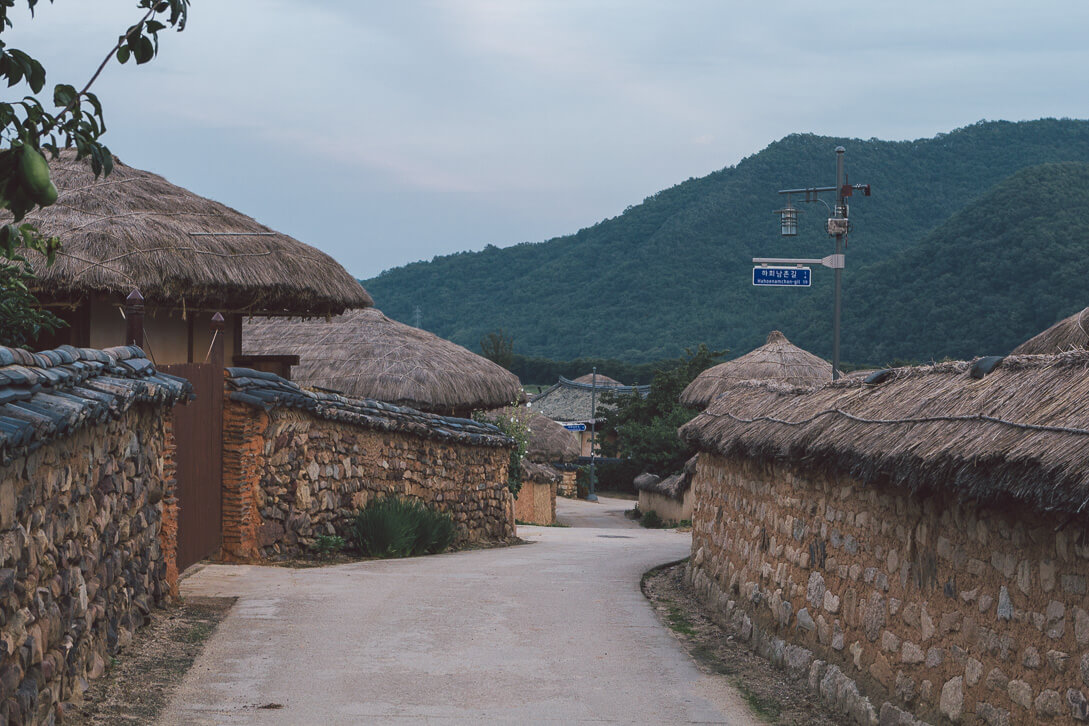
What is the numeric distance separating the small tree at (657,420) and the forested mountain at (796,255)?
8.89m

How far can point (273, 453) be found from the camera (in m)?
11.5

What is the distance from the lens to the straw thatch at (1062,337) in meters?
10.4

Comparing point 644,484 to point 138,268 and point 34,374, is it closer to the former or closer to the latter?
point 138,268

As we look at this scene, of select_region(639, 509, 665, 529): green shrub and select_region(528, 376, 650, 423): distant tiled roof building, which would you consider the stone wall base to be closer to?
select_region(639, 509, 665, 529): green shrub

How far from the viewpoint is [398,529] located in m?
13.3

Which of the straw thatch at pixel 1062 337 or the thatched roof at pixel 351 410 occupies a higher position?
the straw thatch at pixel 1062 337

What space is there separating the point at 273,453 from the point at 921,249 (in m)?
46.0

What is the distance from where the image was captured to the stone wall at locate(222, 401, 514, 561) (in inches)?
437

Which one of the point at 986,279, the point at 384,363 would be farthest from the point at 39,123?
the point at 986,279

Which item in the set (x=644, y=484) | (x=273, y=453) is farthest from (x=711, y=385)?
(x=273, y=453)

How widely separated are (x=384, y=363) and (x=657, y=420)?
20.1 meters

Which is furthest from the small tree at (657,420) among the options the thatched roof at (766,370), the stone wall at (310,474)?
the stone wall at (310,474)

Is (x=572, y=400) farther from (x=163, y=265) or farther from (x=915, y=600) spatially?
(x=915, y=600)

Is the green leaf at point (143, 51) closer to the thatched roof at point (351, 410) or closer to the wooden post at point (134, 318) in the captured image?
the wooden post at point (134, 318)
